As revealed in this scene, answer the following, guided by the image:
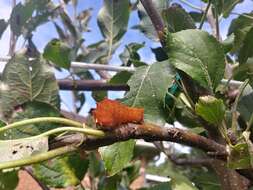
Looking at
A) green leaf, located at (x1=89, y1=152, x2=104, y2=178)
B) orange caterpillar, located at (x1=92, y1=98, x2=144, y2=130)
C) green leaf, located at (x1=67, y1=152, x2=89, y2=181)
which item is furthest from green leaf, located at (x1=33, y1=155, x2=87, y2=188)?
green leaf, located at (x1=89, y1=152, x2=104, y2=178)

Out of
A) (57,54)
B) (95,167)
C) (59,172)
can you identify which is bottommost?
(95,167)

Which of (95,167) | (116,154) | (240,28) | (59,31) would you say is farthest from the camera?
(59,31)

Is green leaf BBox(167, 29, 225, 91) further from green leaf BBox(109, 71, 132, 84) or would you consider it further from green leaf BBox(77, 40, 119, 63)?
green leaf BBox(77, 40, 119, 63)

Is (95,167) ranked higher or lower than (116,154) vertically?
lower

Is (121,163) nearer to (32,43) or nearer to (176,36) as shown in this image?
(176,36)

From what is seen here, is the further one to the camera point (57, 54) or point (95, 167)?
point (95, 167)

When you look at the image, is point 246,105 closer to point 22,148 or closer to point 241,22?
point 241,22

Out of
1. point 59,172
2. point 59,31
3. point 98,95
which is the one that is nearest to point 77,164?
point 59,172

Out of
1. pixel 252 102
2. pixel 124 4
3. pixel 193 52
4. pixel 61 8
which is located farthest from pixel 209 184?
pixel 61 8

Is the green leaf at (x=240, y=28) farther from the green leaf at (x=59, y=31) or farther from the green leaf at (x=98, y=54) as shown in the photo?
the green leaf at (x=59, y=31)
